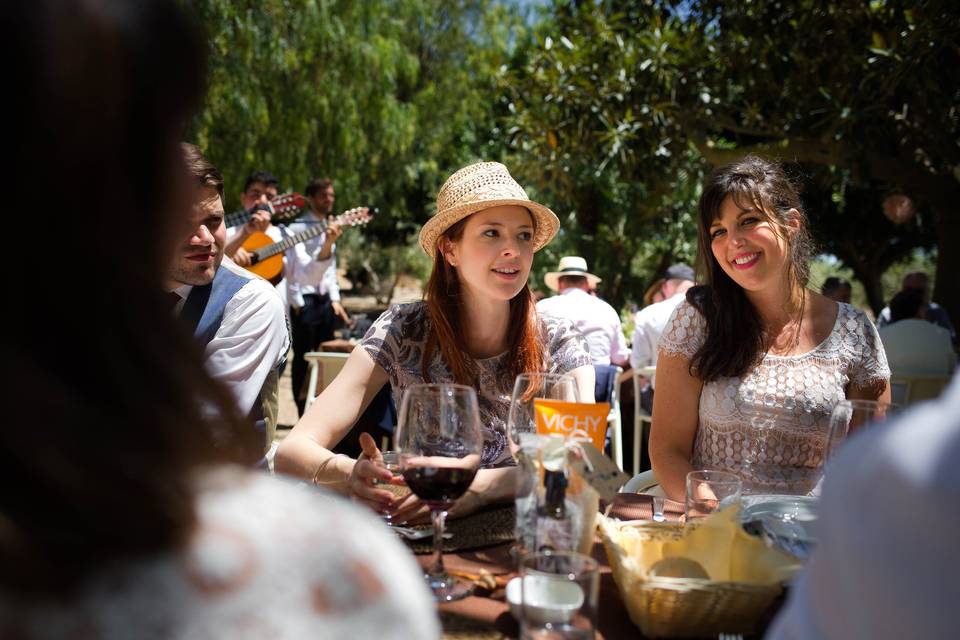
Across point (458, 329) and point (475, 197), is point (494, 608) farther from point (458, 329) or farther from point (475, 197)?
point (475, 197)

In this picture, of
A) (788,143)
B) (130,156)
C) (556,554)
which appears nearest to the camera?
(130,156)

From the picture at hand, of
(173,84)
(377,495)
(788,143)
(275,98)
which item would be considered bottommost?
(377,495)

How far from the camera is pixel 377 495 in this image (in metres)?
1.83

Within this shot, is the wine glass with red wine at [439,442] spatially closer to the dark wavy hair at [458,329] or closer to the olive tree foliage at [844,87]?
the dark wavy hair at [458,329]

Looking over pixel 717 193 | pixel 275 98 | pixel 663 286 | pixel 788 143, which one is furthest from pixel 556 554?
pixel 275 98

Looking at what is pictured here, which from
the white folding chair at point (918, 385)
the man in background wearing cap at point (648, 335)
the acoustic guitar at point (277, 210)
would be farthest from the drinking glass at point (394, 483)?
the acoustic guitar at point (277, 210)

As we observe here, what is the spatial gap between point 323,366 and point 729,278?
406 cm

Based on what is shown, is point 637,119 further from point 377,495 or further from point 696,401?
point 377,495

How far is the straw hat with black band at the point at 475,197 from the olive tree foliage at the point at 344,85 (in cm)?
686

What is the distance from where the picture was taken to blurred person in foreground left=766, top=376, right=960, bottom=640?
2.01 feet

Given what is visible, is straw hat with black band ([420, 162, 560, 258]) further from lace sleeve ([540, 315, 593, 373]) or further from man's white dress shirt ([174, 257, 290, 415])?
man's white dress shirt ([174, 257, 290, 415])

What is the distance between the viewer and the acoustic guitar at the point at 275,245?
7527mm

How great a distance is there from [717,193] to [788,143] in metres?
6.14

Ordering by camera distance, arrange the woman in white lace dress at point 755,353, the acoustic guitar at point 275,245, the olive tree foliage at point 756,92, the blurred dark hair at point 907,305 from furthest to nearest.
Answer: the blurred dark hair at point 907,305
the acoustic guitar at point 275,245
the olive tree foliage at point 756,92
the woman in white lace dress at point 755,353
